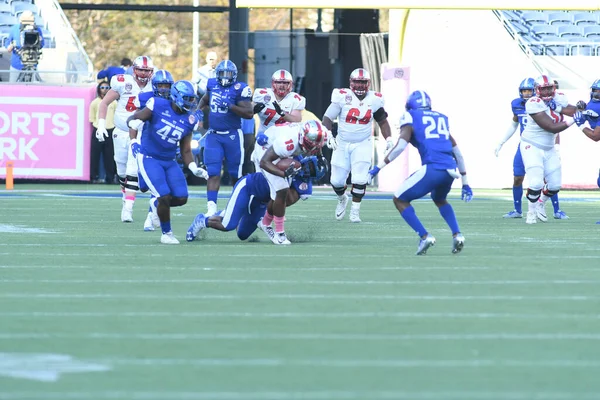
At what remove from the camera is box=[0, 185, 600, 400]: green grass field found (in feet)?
19.5

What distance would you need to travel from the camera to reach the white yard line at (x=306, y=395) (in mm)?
5625

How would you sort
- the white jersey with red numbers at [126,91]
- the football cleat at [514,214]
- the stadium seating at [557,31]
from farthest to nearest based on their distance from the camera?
the stadium seating at [557,31], the football cleat at [514,214], the white jersey with red numbers at [126,91]

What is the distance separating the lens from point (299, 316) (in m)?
7.78

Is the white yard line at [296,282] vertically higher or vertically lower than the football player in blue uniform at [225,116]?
lower

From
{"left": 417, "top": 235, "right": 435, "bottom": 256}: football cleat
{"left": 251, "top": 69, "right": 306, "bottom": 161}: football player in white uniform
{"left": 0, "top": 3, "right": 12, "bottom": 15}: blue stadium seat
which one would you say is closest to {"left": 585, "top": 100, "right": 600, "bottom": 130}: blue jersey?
{"left": 251, "top": 69, "right": 306, "bottom": 161}: football player in white uniform

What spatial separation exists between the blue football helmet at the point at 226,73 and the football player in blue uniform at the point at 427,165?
10.7 ft

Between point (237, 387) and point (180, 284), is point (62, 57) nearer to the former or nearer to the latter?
point (180, 284)

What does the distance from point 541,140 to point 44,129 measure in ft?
30.8

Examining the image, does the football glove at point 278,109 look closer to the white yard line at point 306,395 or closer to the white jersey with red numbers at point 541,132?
the white jersey with red numbers at point 541,132

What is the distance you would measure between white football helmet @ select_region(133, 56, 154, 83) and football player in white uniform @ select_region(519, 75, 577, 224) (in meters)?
4.06

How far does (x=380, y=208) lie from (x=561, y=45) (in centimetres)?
882

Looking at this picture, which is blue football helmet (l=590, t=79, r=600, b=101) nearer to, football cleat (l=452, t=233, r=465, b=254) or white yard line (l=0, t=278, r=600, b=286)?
football cleat (l=452, t=233, r=465, b=254)

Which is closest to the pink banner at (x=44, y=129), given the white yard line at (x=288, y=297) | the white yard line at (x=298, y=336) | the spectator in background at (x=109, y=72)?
the spectator in background at (x=109, y=72)

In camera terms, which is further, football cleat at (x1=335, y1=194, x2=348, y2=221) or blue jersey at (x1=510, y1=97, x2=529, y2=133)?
blue jersey at (x1=510, y1=97, x2=529, y2=133)
